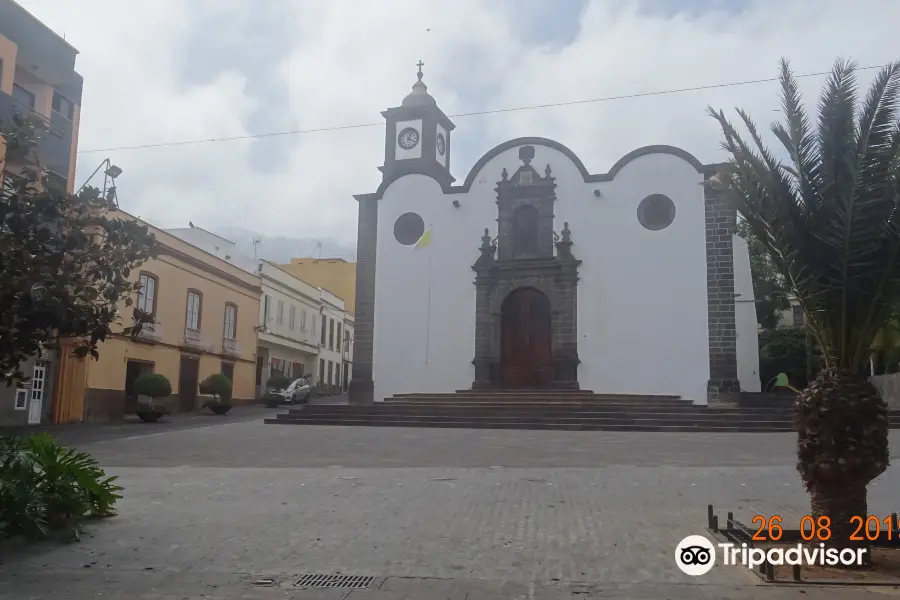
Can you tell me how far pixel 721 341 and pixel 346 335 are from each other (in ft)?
92.0

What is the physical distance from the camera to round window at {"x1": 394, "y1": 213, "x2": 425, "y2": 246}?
25837 mm

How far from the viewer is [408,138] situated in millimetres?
27797

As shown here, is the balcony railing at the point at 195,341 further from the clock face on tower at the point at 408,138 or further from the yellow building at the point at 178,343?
the clock face on tower at the point at 408,138

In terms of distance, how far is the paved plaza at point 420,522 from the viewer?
17.4 ft

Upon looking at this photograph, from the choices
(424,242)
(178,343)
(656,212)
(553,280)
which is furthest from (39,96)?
(656,212)

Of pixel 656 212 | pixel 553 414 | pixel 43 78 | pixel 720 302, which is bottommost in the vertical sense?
pixel 553 414

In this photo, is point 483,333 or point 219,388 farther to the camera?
point 219,388

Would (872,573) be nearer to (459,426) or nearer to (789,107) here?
(789,107)

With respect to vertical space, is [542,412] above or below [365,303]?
below

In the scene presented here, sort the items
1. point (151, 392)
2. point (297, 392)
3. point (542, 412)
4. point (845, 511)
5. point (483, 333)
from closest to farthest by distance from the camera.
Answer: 1. point (845, 511)
2. point (542, 412)
3. point (151, 392)
4. point (483, 333)
5. point (297, 392)

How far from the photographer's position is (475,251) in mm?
25250

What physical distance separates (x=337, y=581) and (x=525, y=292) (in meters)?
19.8

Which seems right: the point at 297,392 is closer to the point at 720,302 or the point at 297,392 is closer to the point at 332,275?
the point at 332,275

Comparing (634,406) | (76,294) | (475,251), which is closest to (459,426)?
(634,406)
